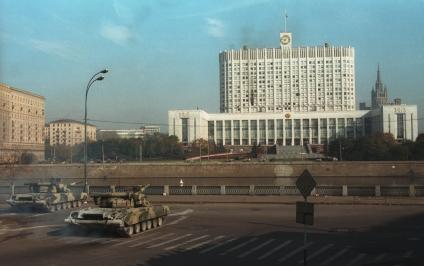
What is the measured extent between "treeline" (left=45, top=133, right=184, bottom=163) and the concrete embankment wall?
12.2 meters

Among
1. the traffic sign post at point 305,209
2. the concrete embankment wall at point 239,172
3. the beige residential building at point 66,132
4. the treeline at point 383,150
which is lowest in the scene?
the concrete embankment wall at point 239,172

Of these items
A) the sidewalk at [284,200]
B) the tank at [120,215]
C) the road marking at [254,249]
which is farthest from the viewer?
the sidewalk at [284,200]

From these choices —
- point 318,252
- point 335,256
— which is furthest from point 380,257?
point 318,252

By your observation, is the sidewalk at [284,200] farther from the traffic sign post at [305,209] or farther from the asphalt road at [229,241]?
the traffic sign post at [305,209]

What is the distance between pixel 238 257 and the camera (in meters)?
16.7

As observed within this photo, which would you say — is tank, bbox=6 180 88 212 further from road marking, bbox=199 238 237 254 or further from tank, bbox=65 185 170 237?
road marking, bbox=199 238 237 254

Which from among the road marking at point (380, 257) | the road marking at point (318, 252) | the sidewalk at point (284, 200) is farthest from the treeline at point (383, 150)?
the road marking at point (380, 257)

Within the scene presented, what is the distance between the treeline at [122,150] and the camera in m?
121

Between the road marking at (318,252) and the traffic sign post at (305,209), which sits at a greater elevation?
the traffic sign post at (305,209)

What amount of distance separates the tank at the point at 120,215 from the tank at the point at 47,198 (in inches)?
388

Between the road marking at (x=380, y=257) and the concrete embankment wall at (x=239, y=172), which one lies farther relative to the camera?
the concrete embankment wall at (x=239, y=172)

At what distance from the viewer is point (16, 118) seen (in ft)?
102

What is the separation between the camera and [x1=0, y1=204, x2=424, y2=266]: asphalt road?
16391 mm

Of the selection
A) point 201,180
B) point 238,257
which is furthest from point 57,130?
point 238,257
